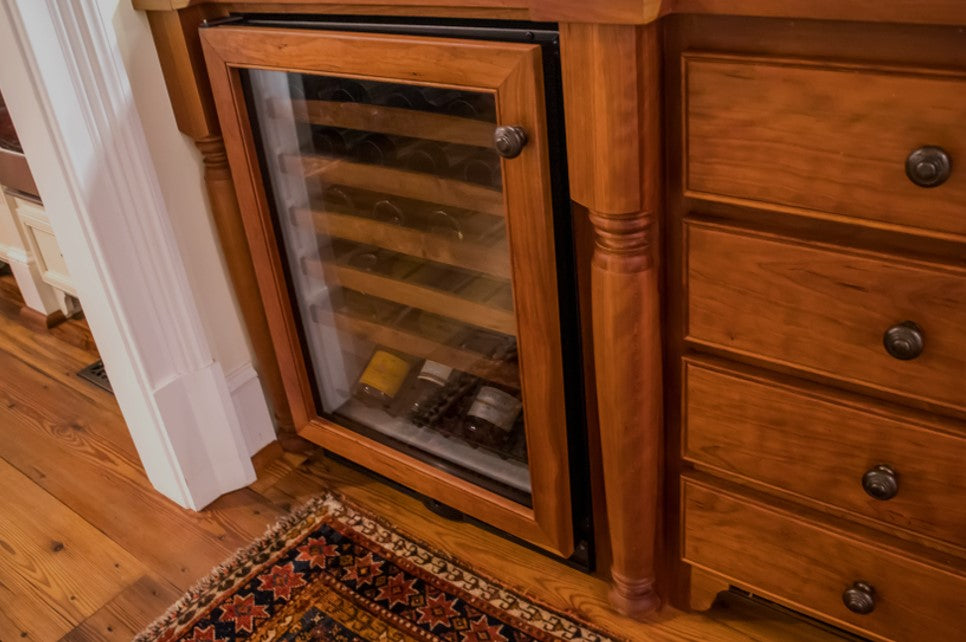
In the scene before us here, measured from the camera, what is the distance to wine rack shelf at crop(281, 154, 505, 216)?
115cm

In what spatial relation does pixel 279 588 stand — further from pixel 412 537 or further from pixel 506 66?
pixel 506 66

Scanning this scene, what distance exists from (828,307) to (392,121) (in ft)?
2.08

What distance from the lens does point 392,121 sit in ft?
3.96

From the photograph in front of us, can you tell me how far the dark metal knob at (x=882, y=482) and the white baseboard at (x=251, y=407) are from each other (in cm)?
104

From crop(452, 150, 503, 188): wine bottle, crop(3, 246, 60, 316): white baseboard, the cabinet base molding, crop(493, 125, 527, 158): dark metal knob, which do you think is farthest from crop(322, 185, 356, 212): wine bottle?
crop(3, 246, 60, 316): white baseboard

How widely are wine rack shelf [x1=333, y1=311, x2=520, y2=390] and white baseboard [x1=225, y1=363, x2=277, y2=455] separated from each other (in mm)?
195

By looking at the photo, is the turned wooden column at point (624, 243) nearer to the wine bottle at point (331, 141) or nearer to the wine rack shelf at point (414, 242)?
the wine rack shelf at point (414, 242)

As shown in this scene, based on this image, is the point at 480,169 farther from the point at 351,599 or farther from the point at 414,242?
the point at 351,599

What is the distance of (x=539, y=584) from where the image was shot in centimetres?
132

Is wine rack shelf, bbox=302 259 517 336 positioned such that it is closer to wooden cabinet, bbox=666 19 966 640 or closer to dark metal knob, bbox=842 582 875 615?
wooden cabinet, bbox=666 19 966 640

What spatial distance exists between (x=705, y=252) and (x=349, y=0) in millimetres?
529

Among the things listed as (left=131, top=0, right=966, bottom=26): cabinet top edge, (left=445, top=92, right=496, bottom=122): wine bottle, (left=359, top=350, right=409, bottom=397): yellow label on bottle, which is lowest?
(left=359, top=350, right=409, bottom=397): yellow label on bottle

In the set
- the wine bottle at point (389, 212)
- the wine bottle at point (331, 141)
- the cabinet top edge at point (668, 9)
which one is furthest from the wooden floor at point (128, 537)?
the cabinet top edge at point (668, 9)

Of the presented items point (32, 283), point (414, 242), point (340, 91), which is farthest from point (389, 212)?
point (32, 283)
